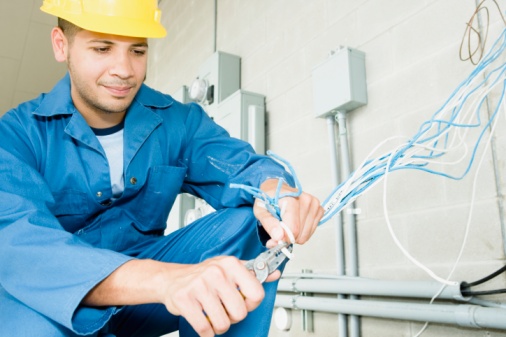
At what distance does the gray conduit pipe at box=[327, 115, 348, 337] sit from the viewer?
1549mm

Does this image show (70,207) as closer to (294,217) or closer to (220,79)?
(294,217)

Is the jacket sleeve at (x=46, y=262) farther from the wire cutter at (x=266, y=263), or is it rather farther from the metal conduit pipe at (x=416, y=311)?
the metal conduit pipe at (x=416, y=311)

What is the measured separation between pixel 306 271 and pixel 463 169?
746 millimetres

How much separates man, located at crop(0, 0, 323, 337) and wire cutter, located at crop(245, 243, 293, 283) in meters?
0.02

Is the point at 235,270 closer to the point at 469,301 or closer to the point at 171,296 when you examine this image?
the point at 171,296

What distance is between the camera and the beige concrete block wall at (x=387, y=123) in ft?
4.14

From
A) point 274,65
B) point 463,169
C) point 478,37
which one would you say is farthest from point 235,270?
point 274,65

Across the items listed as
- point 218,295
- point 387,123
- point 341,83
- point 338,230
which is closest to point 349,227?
point 338,230

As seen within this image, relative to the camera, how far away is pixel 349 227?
5.21 feet

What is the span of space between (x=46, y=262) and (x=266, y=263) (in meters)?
0.38

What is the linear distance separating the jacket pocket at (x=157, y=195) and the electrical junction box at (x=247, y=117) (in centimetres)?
82

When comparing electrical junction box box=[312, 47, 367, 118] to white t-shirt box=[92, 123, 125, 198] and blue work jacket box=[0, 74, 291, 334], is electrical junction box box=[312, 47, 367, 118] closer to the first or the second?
blue work jacket box=[0, 74, 291, 334]

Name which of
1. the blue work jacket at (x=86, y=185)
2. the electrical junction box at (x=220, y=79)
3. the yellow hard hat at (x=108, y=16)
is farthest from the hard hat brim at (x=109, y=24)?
the electrical junction box at (x=220, y=79)

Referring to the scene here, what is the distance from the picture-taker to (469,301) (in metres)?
1.19
